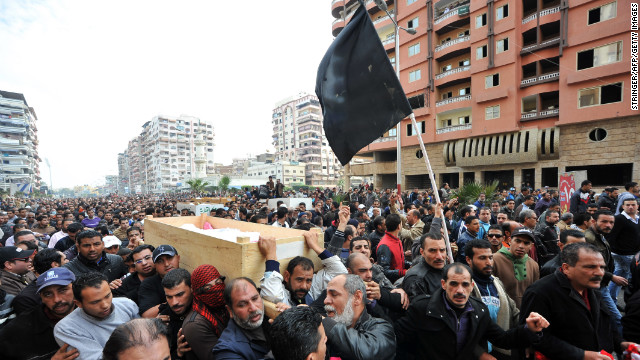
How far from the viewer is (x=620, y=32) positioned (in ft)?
54.5

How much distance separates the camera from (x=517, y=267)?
3303mm

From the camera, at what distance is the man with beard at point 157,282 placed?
2617 millimetres

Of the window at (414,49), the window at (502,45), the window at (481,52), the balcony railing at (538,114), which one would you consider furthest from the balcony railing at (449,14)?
the balcony railing at (538,114)

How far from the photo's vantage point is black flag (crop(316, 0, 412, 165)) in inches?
122

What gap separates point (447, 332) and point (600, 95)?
2411cm

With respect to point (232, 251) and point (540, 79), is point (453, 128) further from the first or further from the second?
point (232, 251)

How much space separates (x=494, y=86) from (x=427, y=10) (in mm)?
9996

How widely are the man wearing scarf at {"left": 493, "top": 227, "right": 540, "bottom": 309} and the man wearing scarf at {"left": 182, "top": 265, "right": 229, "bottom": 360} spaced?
3145 millimetres

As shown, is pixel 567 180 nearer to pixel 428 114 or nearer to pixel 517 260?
pixel 517 260

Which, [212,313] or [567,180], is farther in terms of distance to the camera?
[567,180]

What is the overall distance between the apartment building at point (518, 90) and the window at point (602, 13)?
57 mm

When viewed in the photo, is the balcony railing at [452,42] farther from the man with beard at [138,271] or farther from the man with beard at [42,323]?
the man with beard at [42,323]

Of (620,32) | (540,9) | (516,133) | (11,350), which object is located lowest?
(11,350)

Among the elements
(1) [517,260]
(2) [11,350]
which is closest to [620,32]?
(1) [517,260]
